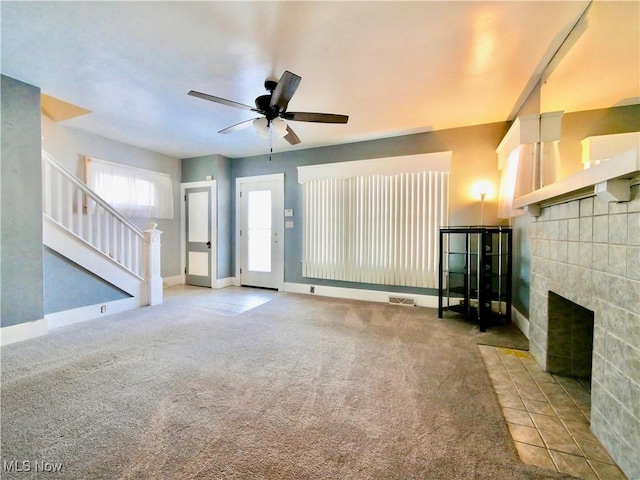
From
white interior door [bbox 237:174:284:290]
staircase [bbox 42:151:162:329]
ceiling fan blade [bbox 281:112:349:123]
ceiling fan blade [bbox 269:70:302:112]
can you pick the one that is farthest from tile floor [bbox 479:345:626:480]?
staircase [bbox 42:151:162:329]

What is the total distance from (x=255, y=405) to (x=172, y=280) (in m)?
4.63

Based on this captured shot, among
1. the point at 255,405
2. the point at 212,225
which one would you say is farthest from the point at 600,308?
the point at 212,225

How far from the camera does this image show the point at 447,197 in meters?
3.81

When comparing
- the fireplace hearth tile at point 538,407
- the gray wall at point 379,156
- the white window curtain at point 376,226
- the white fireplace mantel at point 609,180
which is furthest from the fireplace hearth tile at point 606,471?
the gray wall at point 379,156

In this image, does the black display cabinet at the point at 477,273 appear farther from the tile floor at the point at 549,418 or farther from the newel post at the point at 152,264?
the newel post at the point at 152,264

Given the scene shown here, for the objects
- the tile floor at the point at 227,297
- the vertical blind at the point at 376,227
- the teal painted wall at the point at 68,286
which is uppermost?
the vertical blind at the point at 376,227

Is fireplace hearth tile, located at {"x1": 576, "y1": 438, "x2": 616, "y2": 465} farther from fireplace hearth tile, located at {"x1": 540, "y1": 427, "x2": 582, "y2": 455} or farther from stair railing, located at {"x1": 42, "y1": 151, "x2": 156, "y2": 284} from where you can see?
stair railing, located at {"x1": 42, "y1": 151, "x2": 156, "y2": 284}

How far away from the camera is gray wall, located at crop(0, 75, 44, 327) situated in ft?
8.49

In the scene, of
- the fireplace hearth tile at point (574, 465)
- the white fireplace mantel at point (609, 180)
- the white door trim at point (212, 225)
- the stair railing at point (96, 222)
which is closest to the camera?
the white fireplace mantel at point (609, 180)

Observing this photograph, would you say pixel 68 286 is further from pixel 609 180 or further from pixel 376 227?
pixel 609 180

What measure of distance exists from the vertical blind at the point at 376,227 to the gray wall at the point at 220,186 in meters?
1.76

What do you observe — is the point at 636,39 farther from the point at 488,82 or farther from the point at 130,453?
the point at 130,453

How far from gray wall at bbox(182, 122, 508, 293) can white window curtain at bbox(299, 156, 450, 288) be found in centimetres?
15

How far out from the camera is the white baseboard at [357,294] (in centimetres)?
399
